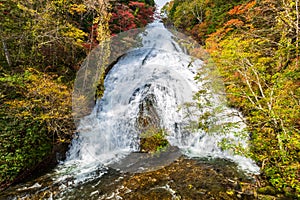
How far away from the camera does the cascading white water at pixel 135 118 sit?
18.3ft

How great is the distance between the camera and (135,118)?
21.6 ft

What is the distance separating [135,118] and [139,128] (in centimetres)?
42

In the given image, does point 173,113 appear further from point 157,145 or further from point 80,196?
point 80,196

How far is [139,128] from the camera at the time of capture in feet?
21.1

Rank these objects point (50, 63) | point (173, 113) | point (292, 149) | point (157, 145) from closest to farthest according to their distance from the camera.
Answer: point (292, 149) < point (157, 145) < point (173, 113) < point (50, 63)

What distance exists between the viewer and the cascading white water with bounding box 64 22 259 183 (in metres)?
5.58

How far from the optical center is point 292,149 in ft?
9.00

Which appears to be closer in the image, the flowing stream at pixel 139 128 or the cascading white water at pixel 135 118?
the flowing stream at pixel 139 128

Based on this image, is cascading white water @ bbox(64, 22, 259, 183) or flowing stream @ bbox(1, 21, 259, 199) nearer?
flowing stream @ bbox(1, 21, 259, 199)

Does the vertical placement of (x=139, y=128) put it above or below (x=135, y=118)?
below

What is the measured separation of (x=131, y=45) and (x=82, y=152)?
27.3ft

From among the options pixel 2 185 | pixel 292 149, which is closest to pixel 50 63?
pixel 2 185

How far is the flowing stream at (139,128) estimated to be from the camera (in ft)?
15.9

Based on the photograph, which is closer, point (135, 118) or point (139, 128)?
point (139, 128)
